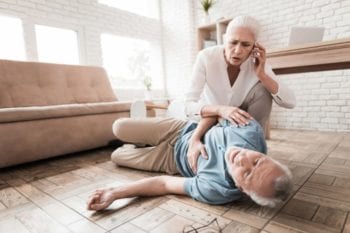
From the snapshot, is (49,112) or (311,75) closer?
(49,112)

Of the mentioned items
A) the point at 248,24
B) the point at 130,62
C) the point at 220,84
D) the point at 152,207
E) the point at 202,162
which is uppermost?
the point at 130,62

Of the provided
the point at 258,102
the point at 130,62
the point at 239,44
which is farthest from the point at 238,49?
the point at 130,62

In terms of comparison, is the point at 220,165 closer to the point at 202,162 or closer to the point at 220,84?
the point at 202,162

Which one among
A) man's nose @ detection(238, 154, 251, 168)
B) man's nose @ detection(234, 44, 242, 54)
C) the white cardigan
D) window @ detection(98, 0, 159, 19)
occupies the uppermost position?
window @ detection(98, 0, 159, 19)

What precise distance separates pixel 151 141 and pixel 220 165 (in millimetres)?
622

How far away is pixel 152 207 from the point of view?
989 mm

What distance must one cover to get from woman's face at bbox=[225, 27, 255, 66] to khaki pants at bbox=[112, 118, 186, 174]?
517 mm

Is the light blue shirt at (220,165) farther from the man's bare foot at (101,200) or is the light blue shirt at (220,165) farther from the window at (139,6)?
the window at (139,6)

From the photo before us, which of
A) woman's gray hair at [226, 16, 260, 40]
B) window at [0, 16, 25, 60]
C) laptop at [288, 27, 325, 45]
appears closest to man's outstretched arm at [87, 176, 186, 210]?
woman's gray hair at [226, 16, 260, 40]

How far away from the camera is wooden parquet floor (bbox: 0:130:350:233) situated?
0.84 metres

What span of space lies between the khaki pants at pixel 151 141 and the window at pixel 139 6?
7.98 ft

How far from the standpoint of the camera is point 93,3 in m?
3.03

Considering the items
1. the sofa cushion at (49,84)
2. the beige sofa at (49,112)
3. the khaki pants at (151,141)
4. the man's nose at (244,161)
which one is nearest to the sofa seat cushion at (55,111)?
the beige sofa at (49,112)

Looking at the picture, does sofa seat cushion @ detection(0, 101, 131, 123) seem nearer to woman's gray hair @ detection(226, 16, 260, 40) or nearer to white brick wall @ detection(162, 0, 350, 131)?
woman's gray hair @ detection(226, 16, 260, 40)
